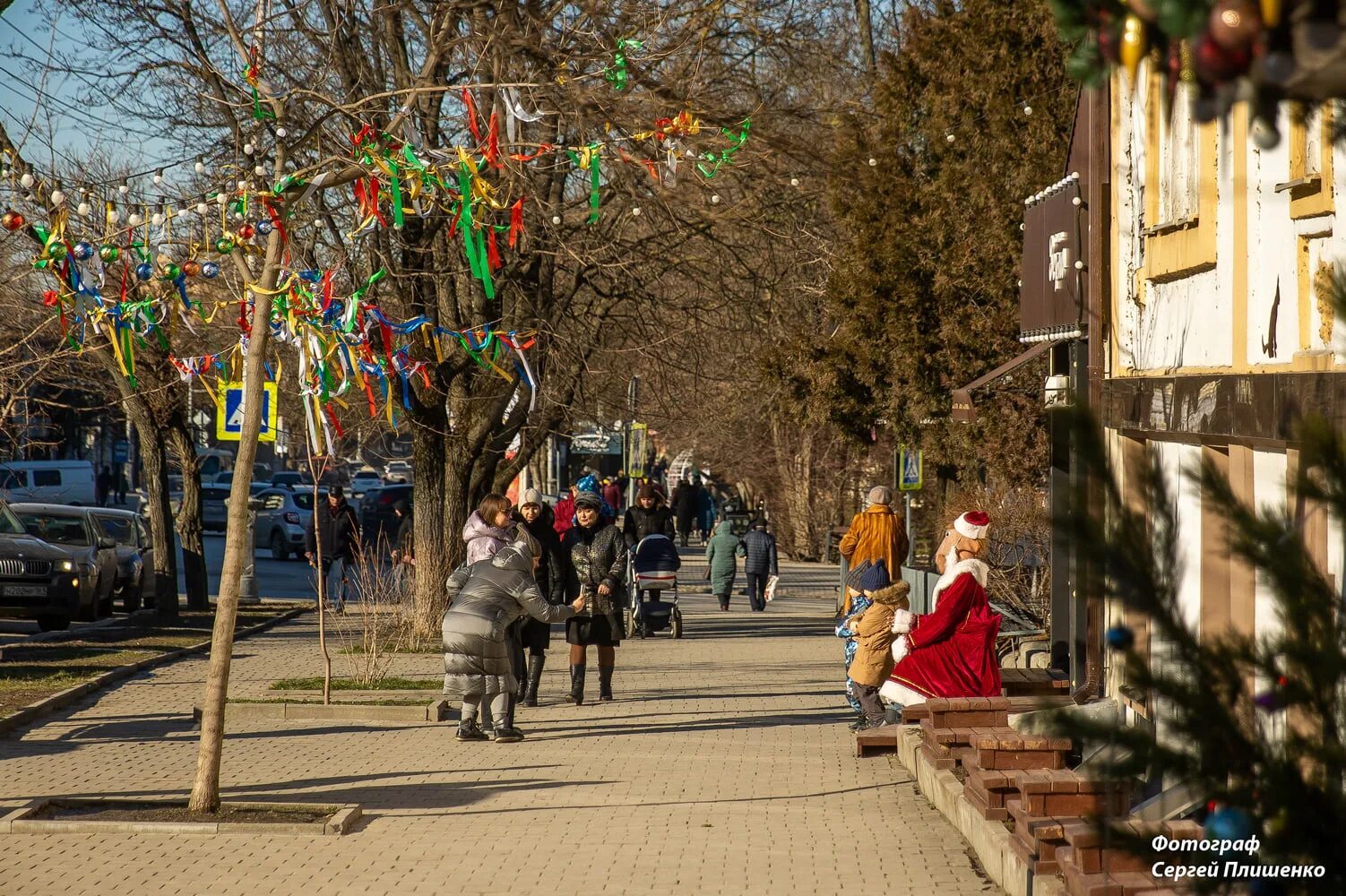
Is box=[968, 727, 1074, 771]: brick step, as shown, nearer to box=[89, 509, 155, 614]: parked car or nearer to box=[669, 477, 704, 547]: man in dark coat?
box=[89, 509, 155, 614]: parked car

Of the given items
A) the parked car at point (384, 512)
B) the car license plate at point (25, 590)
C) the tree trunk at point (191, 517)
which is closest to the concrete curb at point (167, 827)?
the car license plate at point (25, 590)

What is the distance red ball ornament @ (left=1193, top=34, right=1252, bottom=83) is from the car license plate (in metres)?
21.5

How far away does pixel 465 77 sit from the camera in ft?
54.4

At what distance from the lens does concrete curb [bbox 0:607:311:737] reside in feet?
42.0

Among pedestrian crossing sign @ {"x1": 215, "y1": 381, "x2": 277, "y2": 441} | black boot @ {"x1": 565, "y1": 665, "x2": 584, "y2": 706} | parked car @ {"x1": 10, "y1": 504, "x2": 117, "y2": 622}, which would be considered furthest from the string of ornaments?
parked car @ {"x1": 10, "y1": 504, "x2": 117, "y2": 622}

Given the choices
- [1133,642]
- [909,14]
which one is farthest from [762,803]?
[909,14]

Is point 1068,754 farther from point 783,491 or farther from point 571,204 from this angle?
point 783,491

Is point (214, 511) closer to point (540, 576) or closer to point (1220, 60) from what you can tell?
point (540, 576)

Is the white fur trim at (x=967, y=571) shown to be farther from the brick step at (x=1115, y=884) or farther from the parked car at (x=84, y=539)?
the parked car at (x=84, y=539)

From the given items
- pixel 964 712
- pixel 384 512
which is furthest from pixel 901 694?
pixel 384 512

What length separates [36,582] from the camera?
2180 centimetres

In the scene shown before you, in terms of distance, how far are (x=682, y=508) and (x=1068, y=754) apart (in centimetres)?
2884

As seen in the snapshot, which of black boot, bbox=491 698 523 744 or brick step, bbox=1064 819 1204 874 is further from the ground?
brick step, bbox=1064 819 1204 874

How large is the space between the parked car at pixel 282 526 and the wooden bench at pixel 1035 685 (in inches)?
1173
